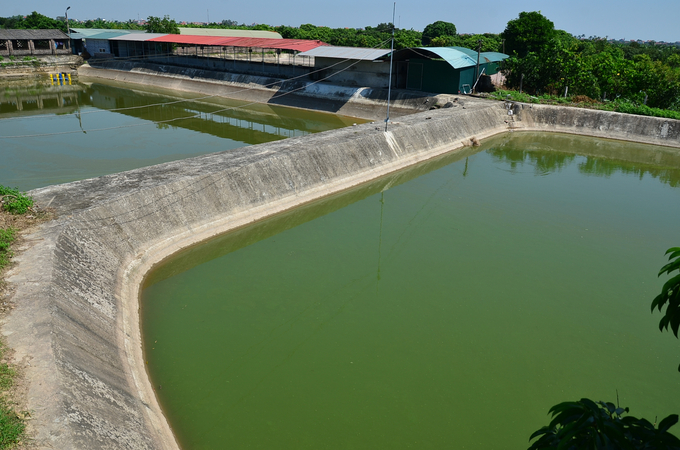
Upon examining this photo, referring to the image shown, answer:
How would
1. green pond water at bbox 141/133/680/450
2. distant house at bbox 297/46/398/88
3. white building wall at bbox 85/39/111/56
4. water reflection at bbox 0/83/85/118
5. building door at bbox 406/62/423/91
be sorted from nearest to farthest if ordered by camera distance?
green pond water at bbox 141/133/680/450, water reflection at bbox 0/83/85/118, building door at bbox 406/62/423/91, distant house at bbox 297/46/398/88, white building wall at bbox 85/39/111/56

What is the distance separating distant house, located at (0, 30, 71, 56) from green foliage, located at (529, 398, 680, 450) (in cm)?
4901

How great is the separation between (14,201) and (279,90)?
2170 cm

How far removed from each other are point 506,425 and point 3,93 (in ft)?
119

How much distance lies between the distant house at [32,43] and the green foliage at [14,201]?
38.8 meters

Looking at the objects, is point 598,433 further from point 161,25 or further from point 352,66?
point 161,25

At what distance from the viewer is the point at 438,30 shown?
66000mm

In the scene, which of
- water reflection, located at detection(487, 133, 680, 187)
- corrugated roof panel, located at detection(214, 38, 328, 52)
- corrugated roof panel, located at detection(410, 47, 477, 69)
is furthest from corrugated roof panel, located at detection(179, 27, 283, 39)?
water reflection, located at detection(487, 133, 680, 187)

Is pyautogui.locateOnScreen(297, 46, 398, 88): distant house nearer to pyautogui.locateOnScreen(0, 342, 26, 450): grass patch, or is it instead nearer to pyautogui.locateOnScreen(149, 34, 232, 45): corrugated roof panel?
pyautogui.locateOnScreen(149, 34, 232, 45): corrugated roof panel

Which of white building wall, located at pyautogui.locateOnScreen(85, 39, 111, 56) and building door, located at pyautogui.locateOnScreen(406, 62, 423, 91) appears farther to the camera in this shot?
Result: white building wall, located at pyautogui.locateOnScreen(85, 39, 111, 56)

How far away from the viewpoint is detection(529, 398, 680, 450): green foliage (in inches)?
80.0

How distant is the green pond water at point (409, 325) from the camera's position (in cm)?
623

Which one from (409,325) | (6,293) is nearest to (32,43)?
(6,293)

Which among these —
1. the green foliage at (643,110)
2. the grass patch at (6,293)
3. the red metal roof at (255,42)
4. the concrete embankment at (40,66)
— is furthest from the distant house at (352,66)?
the concrete embankment at (40,66)

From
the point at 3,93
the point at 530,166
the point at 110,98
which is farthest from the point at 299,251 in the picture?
the point at 3,93
